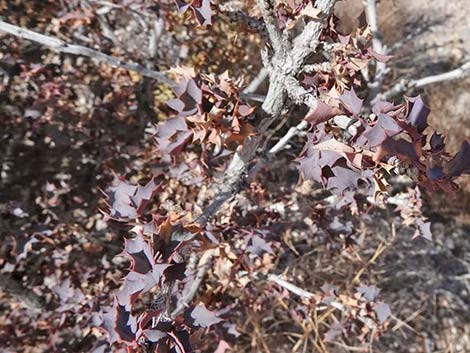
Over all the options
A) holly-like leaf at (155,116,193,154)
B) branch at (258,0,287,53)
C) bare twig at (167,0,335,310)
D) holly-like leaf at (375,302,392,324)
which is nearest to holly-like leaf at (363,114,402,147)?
bare twig at (167,0,335,310)

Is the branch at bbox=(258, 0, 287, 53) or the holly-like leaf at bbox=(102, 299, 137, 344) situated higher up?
the branch at bbox=(258, 0, 287, 53)

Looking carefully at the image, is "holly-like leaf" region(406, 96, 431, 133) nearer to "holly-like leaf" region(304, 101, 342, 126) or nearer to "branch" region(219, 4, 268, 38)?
"holly-like leaf" region(304, 101, 342, 126)

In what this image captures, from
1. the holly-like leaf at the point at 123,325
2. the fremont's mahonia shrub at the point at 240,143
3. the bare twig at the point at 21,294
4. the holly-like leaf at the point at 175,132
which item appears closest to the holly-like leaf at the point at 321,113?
the fremont's mahonia shrub at the point at 240,143

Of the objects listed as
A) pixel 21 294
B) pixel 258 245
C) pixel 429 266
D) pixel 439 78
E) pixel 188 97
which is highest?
pixel 188 97

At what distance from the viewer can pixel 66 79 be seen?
2.04m

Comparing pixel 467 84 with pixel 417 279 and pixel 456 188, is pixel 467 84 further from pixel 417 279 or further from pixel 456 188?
pixel 456 188

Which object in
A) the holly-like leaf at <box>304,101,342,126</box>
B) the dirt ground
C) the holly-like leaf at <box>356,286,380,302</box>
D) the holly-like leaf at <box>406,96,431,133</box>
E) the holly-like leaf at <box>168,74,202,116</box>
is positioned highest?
the holly-like leaf at <box>406,96,431,133</box>

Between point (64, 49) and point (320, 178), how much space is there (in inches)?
35.8

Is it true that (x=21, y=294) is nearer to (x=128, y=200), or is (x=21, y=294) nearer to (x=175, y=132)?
(x=128, y=200)

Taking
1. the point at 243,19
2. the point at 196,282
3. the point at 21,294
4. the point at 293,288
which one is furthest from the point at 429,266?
the point at 243,19

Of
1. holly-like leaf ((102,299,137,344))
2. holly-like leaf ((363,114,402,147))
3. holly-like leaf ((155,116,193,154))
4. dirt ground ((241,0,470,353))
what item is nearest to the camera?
holly-like leaf ((363,114,402,147))

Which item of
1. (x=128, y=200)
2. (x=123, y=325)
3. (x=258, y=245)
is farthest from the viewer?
(x=258, y=245)

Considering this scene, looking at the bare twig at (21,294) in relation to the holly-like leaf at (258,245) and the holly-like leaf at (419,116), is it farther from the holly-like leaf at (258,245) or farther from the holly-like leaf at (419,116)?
the holly-like leaf at (419,116)

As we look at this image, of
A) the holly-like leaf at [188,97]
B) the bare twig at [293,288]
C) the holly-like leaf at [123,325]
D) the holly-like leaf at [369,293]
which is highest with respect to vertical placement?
the holly-like leaf at [188,97]
